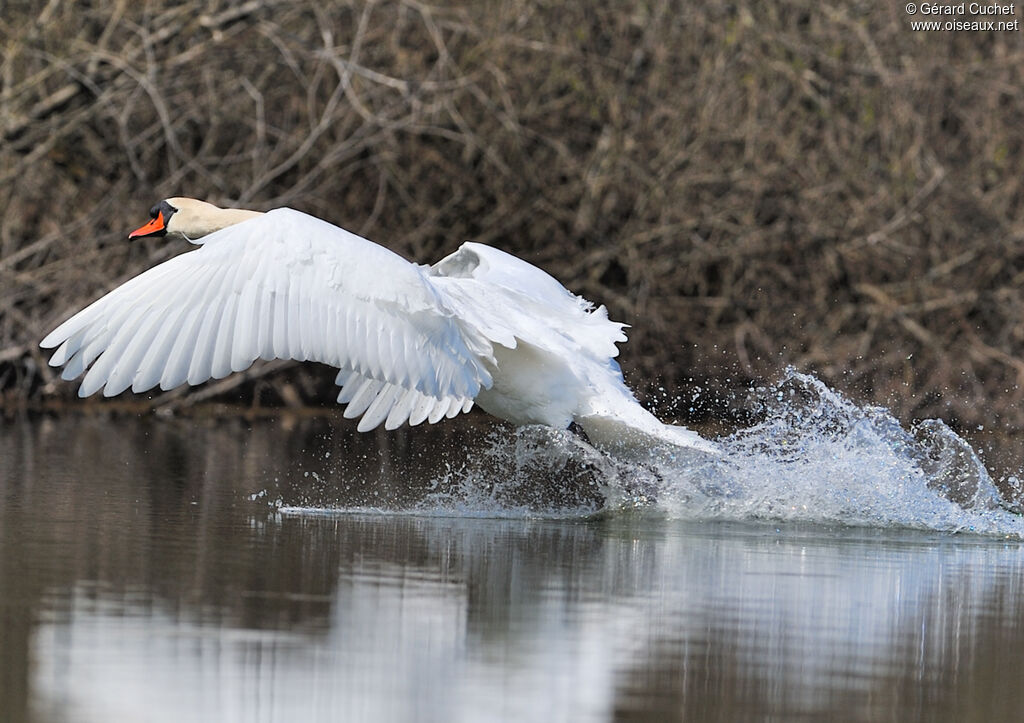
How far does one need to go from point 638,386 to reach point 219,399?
3.60 m

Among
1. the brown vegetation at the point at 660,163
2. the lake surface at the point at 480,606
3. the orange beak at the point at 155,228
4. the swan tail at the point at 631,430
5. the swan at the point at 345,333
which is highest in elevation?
the brown vegetation at the point at 660,163

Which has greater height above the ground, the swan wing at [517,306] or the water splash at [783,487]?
the swan wing at [517,306]

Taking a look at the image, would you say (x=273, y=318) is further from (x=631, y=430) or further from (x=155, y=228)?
(x=155, y=228)

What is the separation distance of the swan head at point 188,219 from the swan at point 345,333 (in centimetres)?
2

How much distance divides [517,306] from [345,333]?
1.54 metres

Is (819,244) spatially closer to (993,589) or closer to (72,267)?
(72,267)

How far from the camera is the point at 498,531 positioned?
23.6ft

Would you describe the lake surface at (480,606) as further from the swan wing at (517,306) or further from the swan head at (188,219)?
the swan head at (188,219)

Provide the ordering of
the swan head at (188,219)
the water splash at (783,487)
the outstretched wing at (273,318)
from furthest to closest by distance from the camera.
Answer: the swan head at (188,219)
the water splash at (783,487)
the outstretched wing at (273,318)

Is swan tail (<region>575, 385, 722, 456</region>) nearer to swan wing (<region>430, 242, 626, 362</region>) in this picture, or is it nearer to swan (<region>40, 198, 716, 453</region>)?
swan (<region>40, 198, 716, 453</region>)

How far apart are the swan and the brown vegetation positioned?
6.90 metres

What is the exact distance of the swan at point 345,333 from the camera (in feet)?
20.8

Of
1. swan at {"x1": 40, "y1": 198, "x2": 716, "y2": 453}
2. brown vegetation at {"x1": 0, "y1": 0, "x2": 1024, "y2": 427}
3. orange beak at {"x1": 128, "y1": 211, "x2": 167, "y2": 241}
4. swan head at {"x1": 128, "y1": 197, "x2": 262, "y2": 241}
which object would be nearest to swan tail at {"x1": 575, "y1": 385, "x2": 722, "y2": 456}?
swan at {"x1": 40, "y1": 198, "x2": 716, "y2": 453}

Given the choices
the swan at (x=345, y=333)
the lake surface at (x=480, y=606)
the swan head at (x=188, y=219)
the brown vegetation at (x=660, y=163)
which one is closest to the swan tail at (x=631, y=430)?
the swan at (x=345, y=333)
